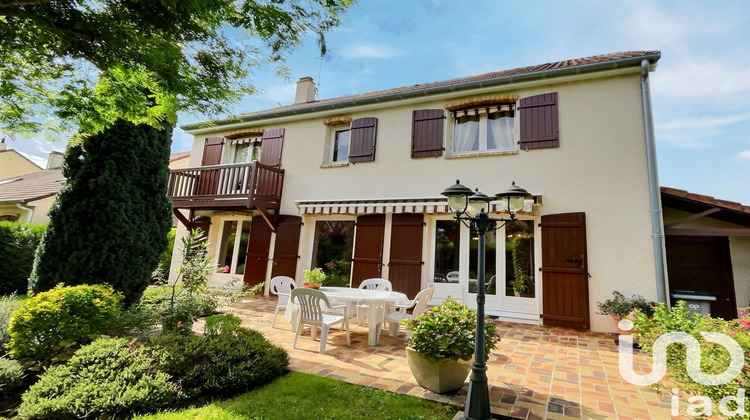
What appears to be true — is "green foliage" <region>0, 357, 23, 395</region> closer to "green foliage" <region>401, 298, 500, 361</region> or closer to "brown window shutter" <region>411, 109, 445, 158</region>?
"green foliage" <region>401, 298, 500, 361</region>

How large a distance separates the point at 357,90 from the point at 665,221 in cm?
1139

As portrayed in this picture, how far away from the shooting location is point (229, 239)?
14.5m

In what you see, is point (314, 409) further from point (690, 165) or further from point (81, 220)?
point (690, 165)

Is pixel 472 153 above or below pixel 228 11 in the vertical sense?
above

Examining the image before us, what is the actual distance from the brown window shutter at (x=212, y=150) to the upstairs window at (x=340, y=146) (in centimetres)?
567

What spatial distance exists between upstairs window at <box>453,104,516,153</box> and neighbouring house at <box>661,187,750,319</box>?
4.39m

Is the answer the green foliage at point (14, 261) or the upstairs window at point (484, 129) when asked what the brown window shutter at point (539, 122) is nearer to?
the upstairs window at point (484, 129)

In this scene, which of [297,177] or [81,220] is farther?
[297,177]

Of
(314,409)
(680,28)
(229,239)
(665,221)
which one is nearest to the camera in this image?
(314,409)

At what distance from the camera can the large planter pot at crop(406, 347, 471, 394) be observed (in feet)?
14.4

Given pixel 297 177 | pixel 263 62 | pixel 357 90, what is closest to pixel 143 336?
pixel 263 62

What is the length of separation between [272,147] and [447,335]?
11.7m

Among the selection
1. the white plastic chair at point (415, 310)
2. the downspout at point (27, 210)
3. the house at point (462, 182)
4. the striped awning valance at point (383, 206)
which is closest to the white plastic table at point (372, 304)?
Result: the white plastic chair at point (415, 310)

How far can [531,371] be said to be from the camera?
17.6 ft
